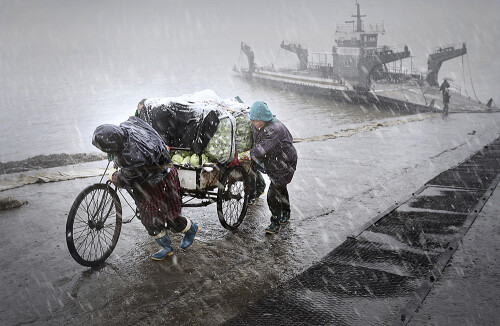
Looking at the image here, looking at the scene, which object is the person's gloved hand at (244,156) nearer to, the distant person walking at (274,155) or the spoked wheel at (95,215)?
the distant person walking at (274,155)

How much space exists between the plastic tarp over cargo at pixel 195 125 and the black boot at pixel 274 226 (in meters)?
0.90

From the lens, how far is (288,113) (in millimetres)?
42688

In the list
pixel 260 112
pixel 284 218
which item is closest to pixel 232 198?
pixel 284 218

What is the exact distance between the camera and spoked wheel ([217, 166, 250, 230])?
4.86m

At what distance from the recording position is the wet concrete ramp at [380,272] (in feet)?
10.5

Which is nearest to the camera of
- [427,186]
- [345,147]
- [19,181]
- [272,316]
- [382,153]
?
[272,316]

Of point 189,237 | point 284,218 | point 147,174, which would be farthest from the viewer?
point 284,218

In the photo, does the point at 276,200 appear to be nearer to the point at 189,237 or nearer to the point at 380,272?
the point at 189,237

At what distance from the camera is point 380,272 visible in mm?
3893

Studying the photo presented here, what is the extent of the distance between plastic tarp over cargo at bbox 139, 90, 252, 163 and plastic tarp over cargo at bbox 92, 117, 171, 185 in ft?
2.43

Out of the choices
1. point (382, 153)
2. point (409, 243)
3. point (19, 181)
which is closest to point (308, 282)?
point (409, 243)

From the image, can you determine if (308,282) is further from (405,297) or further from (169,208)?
(169,208)

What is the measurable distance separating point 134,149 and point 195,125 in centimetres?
112

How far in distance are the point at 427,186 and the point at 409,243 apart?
2756 mm
